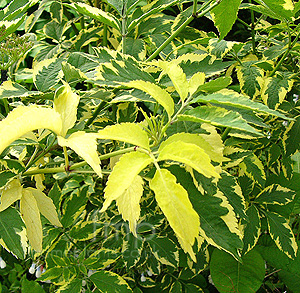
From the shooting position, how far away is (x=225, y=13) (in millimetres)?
534

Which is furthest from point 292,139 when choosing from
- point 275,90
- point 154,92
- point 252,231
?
point 154,92

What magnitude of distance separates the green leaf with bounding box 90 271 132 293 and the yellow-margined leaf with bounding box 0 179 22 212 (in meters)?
0.42

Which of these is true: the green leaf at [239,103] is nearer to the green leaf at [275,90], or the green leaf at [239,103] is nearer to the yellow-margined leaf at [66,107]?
the yellow-margined leaf at [66,107]

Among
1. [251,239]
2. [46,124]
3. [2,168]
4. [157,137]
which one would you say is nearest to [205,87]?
[157,137]

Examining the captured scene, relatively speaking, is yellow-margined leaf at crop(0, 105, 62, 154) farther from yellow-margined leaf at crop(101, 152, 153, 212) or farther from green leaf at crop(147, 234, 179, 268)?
green leaf at crop(147, 234, 179, 268)

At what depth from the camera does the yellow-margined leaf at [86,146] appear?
36cm

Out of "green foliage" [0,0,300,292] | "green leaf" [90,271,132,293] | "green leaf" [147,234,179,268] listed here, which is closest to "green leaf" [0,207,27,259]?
"green foliage" [0,0,300,292]

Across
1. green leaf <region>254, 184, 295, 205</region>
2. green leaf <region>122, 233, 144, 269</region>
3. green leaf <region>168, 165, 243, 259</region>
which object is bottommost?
green leaf <region>254, 184, 295, 205</region>

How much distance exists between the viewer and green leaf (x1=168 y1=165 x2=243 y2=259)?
47 centimetres

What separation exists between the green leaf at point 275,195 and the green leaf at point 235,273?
9.3 inches

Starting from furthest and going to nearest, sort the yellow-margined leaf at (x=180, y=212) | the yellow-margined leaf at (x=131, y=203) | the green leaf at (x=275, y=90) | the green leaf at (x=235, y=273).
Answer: the green leaf at (x=235, y=273)
the green leaf at (x=275, y=90)
the yellow-margined leaf at (x=131, y=203)
the yellow-margined leaf at (x=180, y=212)

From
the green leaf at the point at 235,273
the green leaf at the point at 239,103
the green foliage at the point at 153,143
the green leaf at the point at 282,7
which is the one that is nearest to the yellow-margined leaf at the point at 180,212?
the green foliage at the point at 153,143

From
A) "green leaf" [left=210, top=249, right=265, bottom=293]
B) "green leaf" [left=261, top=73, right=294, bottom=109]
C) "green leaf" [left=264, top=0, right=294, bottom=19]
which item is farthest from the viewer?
"green leaf" [left=210, top=249, right=265, bottom=293]

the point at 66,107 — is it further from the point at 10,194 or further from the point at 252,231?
the point at 252,231
